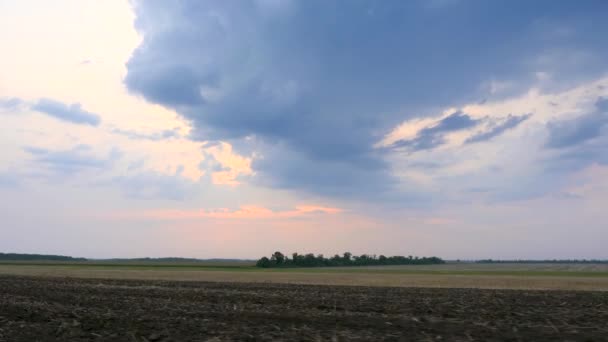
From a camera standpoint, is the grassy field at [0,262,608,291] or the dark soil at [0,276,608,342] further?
the grassy field at [0,262,608,291]

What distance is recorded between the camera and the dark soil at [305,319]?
14.0 metres

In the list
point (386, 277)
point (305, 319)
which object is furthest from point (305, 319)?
point (386, 277)

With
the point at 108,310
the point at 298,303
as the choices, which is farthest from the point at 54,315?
the point at 298,303

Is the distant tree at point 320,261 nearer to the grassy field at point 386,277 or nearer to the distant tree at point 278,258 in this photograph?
the distant tree at point 278,258

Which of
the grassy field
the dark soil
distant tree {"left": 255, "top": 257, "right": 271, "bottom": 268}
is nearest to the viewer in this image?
the dark soil

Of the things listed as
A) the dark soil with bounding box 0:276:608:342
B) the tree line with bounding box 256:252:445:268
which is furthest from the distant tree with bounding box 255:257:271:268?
the dark soil with bounding box 0:276:608:342

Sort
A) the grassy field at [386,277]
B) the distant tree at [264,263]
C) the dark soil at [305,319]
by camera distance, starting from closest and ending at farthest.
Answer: the dark soil at [305,319] < the grassy field at [386,277] < the distant tree at [264,263]

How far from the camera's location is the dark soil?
1400 centimetres

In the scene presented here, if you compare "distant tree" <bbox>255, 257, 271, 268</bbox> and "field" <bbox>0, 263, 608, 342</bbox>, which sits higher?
"distant tree" <bbox>255, 257, 271, 268</bbox>

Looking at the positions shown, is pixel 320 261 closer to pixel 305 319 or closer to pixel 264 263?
pixel 264 263

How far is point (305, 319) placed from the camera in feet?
56.6

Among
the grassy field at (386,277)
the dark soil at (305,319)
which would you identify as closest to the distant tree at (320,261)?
the grassy field at (386,277)

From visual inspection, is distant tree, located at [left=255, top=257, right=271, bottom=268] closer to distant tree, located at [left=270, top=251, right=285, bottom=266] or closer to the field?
distant tree, located at [left=270, top=251, right=285, bottom=266]

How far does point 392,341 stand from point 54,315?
13.0 meters
